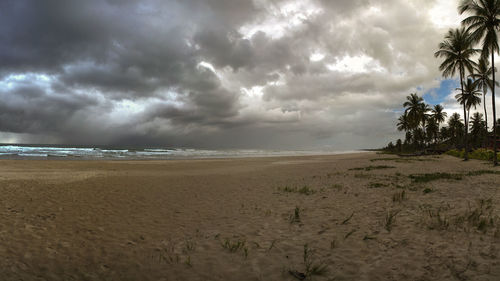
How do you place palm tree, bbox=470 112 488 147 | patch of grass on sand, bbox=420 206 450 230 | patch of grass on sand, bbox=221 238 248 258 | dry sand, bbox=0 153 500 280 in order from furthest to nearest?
1. palm tree, bbox=470 112 488 147
2. patch of grass on sand, bbox=420 206 450 230
3. patch of grass on sand, bbox=221 238 248 258
4. dry sand, bbox=0 153 500 280

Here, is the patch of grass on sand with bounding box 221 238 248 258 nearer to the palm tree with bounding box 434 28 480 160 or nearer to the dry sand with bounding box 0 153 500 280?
the dry sand with bounding box 0 153 500 280

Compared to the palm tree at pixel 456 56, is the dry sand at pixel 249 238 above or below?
below

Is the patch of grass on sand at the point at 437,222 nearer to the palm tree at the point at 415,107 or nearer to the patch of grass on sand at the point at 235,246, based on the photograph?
the patch of grass on sand at the point at 235,246

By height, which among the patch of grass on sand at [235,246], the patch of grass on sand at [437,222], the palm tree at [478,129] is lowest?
the patch of grass on sand at [235,246]

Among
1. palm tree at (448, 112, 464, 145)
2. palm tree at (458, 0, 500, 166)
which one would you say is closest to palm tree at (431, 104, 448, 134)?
palm tree at (448, 112, 464, 145)

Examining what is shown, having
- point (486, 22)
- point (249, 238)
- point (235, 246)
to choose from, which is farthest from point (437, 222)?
point (486, 22)

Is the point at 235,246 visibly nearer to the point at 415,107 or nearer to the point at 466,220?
the point at 466,220

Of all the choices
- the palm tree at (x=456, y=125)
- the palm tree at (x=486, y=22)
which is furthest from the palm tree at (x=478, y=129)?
the palm tree at (x=486, y=22)

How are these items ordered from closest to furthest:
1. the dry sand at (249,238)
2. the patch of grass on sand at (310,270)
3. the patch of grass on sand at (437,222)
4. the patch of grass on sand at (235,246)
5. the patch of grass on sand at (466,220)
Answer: the patch of grass on sand at (310,270) → the dry sand at (249,238) → the patch of grass on sand at (235,246) → the patch of grass on sand at (466,220) → the patch of grass on sand at (437,222)

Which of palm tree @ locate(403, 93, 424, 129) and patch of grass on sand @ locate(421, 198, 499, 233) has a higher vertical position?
palm tree @ locate(403, 93, 424, 129)

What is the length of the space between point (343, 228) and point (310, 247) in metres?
1.39

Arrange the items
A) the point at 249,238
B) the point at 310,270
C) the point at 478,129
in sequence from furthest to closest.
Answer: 1. the point at 478,129
2. the point at 249,238
3. the point at 310,270

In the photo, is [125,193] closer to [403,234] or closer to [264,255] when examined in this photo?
[264,255]

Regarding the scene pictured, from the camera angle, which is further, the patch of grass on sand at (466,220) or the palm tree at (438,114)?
the palm tree at (438,114)
